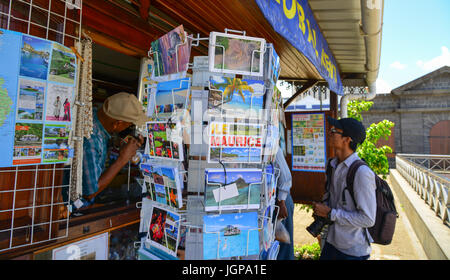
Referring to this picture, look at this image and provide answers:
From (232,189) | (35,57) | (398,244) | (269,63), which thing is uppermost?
(269,63)

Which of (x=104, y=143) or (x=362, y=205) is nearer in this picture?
(x=362, y=205)

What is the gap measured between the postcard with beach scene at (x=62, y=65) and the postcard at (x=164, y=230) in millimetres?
885

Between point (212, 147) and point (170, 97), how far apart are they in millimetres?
395

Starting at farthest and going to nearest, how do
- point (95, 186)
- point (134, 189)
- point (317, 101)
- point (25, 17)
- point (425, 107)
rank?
point (425, 107)
point (317, 101)
point (134, 189)
point (95, 186)
point (25, 17)

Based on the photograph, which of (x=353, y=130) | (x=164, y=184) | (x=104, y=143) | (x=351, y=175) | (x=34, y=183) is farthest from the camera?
(x=104, y=143)

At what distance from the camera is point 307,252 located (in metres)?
3.83

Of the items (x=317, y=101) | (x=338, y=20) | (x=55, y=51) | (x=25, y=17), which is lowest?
(x=55, y=51)

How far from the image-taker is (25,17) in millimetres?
1235

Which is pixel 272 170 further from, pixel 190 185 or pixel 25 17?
pixel 25 17

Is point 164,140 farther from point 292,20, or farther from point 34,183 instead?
point 292,20

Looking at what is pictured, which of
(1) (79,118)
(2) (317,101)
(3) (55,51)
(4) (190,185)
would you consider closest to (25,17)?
(3) (55,51)

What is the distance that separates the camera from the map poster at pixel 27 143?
115 cm

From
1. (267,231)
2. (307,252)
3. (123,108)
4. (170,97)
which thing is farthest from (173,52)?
(307,252)
